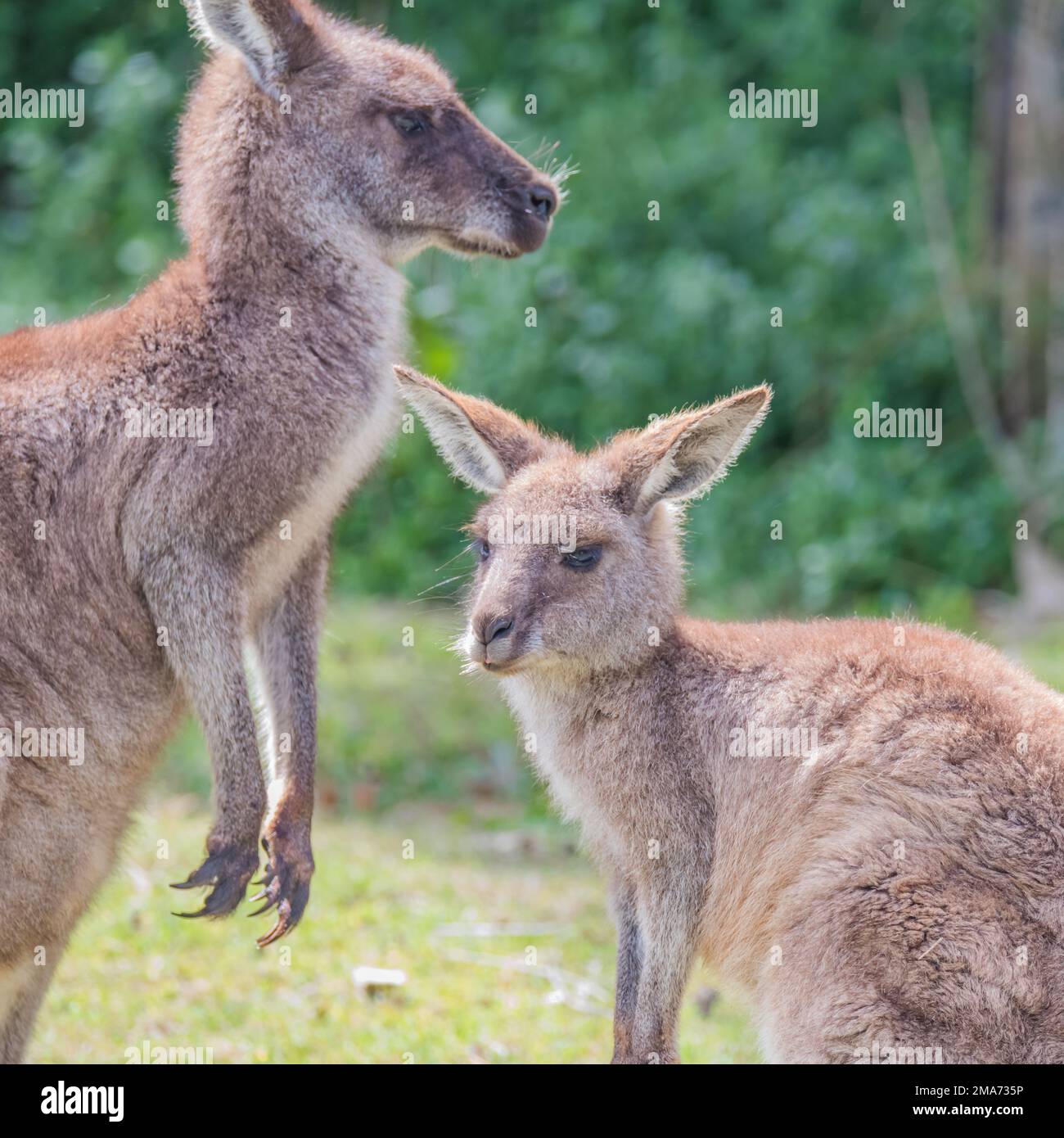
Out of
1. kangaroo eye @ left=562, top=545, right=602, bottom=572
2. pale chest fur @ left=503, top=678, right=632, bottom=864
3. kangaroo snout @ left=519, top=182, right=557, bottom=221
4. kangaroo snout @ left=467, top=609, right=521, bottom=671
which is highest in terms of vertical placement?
kangaroo snout @ left=519, top=182, right=557, bottom=221

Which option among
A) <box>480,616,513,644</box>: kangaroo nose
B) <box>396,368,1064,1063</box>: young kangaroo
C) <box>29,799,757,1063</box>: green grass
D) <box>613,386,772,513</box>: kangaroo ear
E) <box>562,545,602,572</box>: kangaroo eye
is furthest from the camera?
<box>29,799,757,1063</box>: green grass

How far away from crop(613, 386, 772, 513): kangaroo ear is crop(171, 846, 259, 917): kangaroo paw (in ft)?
5.10

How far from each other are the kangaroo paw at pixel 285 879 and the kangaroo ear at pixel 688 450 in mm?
1454

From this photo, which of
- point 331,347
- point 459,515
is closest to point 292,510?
point 331,347

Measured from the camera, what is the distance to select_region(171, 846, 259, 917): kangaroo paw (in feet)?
15.7

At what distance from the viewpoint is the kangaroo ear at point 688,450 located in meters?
4.70

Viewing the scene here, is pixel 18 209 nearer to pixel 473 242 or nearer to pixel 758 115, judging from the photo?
pixel 758 115

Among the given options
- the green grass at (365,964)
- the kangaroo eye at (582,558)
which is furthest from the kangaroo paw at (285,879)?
the kangaroo eye at (582,558)

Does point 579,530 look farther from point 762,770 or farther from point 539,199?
point 539,199

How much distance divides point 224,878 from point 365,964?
1876mm

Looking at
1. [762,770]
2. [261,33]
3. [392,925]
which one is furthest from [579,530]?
[392,925]

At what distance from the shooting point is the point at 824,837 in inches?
173

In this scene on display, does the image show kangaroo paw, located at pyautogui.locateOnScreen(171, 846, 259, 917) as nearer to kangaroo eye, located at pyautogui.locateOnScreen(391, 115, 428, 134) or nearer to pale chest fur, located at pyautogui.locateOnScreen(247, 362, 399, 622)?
pale chest fur, located at pyautogui.locateOnScreen(247, 362, 399, 622)

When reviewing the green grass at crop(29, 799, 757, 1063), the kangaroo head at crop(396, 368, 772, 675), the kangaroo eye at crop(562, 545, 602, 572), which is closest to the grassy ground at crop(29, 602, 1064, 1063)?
the green grass at crop(29, 799, 757, 1063)
